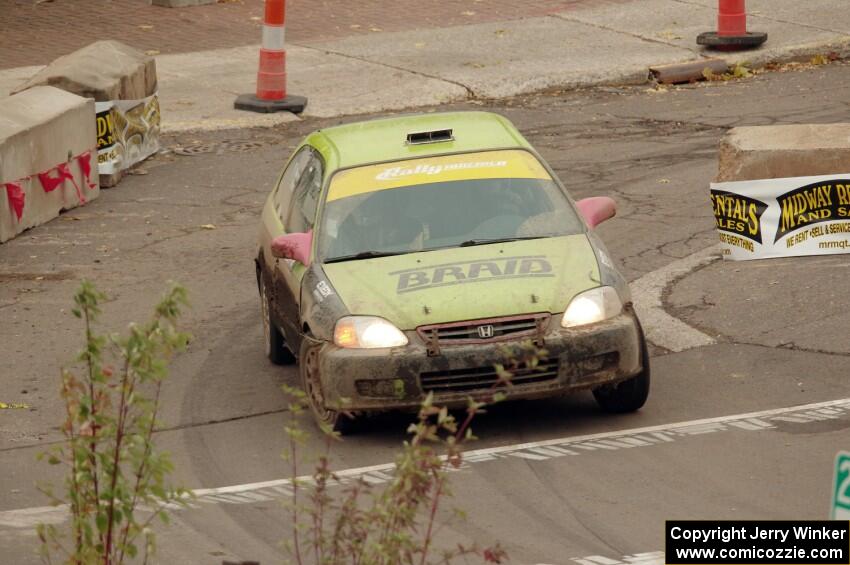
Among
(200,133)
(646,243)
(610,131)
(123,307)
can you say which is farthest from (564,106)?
(123,307)

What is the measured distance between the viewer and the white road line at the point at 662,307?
35.0 feet

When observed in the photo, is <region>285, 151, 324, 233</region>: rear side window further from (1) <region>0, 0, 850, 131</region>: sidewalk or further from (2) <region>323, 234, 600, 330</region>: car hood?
(1) <region>0, 0, 850, 131</region>: sidewalk

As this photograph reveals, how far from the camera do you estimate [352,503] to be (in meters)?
5.33

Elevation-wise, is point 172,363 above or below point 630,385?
below

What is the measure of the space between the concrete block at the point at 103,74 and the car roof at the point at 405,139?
546 cm

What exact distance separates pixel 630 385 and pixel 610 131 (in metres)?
7.86

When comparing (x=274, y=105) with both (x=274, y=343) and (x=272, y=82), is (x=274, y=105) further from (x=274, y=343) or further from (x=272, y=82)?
(x=274, y=343)

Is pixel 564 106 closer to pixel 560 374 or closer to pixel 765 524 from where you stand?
pixel 560 374

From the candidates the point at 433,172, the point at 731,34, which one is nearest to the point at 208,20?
the point at 731,34

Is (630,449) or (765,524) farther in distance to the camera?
(630,449)

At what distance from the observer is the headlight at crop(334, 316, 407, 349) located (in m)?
8.73

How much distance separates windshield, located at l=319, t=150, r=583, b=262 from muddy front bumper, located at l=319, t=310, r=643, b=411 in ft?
3.05

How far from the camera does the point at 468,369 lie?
861 cm

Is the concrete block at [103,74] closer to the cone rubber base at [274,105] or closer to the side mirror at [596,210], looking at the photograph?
the cone rubber base at [274,105]
